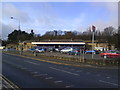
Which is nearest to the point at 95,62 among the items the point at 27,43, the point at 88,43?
the point at 88,43

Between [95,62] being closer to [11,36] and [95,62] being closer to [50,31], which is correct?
[11,36]

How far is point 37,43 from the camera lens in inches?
3570

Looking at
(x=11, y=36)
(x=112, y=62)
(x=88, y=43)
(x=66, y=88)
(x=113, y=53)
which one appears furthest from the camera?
(x=11, y=36)

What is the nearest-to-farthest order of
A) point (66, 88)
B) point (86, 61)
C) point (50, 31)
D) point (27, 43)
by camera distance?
point (66, 88) < point (86, 61) < point (27, 43) < point (50, 31)

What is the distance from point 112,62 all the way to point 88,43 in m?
59.8

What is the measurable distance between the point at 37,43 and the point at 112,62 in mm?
72602

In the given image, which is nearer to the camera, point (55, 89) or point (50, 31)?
point (55, 89)

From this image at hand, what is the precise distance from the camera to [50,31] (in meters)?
140

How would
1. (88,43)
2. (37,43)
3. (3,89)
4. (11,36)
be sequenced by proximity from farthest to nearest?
1. (11,36)
2. (37,43)
3. (88,43)
4. (3,89)

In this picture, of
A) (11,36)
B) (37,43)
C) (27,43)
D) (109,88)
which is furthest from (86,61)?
(11,36)

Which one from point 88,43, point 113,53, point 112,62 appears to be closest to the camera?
point 112,62

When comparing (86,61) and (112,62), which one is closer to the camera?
(112,62)

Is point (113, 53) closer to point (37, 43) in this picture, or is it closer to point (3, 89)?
point (3, 89)

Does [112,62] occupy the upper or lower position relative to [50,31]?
lower
